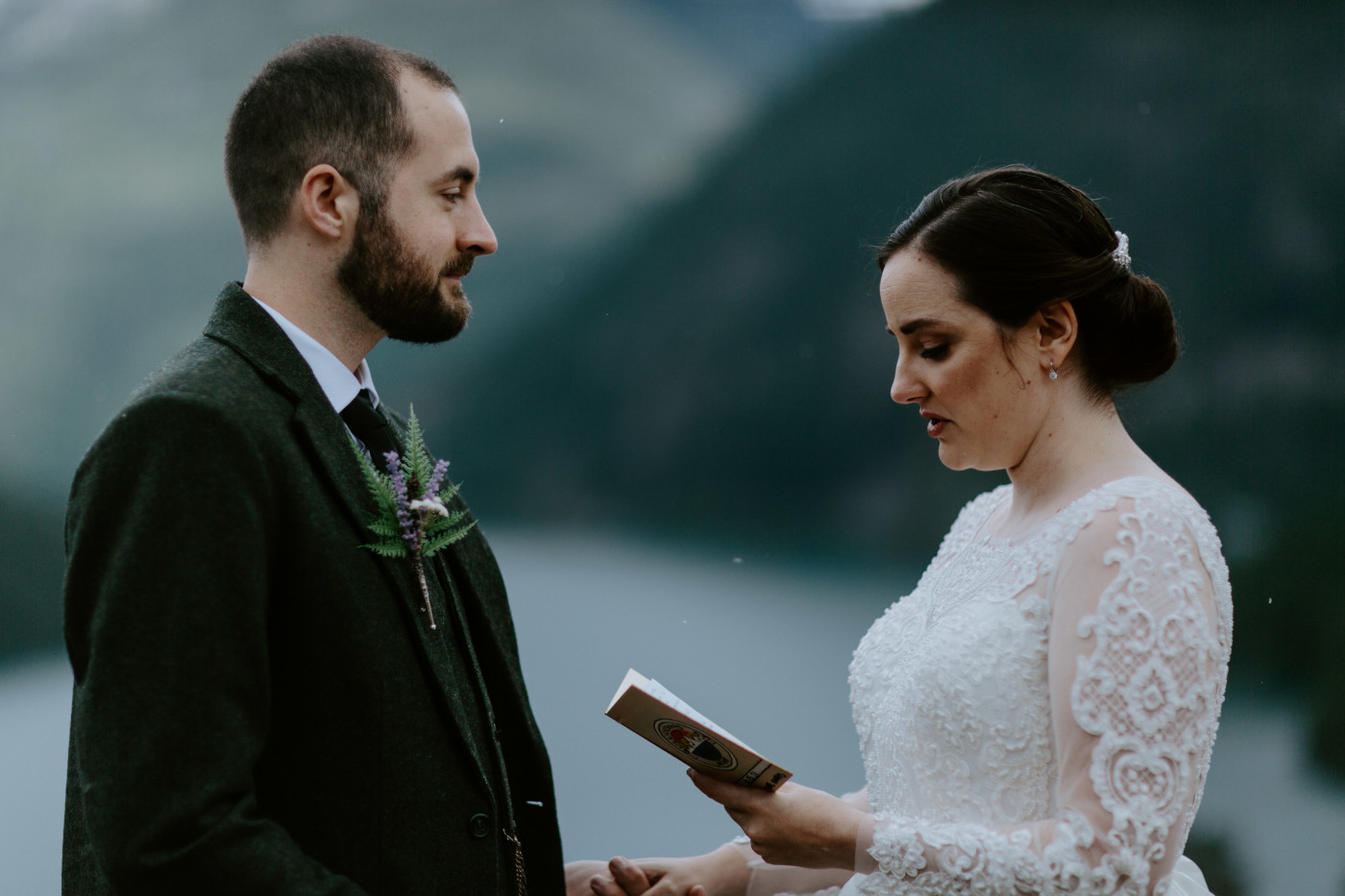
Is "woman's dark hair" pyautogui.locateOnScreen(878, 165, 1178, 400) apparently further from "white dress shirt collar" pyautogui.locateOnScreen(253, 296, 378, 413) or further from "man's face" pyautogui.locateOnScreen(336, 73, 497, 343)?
"white dress shirt collar" pyautogui.locateOnScreen(253, 296, 378, 413)

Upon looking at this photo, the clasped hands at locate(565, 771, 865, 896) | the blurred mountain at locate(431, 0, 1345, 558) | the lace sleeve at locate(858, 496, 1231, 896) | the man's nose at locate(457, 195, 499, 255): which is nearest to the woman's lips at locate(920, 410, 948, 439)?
the lace sleeve at locate(858, 496, 1231, 896)

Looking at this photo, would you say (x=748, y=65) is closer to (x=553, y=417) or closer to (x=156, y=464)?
(x=553, y=417)

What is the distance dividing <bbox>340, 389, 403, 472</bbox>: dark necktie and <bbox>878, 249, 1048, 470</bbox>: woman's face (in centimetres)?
80

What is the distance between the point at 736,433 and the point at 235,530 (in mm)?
1852

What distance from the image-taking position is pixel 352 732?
48.3 inches

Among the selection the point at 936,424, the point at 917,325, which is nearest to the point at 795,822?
the point at 936,424

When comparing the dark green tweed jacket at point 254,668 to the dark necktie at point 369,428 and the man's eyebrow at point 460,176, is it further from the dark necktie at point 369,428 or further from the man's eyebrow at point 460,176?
the man's eyebrow at point 460,176

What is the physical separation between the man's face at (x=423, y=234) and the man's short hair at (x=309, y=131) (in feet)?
0.08

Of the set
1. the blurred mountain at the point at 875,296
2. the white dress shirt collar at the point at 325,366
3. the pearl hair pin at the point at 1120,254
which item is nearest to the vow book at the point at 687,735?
the white dress shirt collar at the point at 325,366

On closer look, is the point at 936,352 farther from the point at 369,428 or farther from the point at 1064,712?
the point at 369,428

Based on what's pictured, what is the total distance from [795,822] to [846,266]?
5.81 ft

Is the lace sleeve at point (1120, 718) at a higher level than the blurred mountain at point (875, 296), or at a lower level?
lower

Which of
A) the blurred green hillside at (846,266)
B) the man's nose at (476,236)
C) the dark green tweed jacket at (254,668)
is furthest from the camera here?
the blurred green hillside at (846,266)

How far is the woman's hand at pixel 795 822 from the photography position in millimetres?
1450
